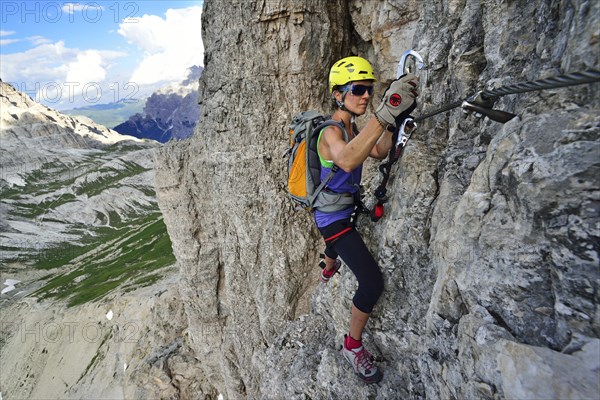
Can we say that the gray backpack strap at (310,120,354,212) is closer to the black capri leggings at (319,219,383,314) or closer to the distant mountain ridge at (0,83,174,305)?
the black capri leggings at (319,219,383,314)

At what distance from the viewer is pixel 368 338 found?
6.94 meters

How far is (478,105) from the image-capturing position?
416cm

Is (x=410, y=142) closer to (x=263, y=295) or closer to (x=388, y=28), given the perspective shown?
(x=388, y=28)

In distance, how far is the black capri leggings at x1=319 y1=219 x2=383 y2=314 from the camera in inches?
249

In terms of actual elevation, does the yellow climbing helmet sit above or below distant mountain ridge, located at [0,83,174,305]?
above

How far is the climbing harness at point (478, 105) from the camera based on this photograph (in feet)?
9.39

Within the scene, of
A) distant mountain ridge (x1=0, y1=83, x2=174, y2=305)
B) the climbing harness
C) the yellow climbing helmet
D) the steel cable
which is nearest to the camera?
the steel cable

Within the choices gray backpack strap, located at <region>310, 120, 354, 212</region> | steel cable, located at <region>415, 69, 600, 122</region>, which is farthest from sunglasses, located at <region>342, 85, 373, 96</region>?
steel cable, located at <region>415, 69, 600, 122</region>

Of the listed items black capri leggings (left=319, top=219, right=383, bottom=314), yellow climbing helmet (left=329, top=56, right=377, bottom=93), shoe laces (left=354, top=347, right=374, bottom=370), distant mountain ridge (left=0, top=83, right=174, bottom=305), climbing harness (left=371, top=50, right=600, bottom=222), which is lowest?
distant mountain ridge (left=0, top=83, right=174, bottom=305)

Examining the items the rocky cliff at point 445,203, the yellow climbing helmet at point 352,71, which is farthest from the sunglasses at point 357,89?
the rocky cliff at point 445,203

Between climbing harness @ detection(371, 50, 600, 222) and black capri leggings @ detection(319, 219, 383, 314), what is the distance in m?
0.75

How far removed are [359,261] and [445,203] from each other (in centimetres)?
209

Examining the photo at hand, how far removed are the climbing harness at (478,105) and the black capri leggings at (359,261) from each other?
0.75 metres

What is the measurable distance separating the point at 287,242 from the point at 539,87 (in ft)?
35.4
